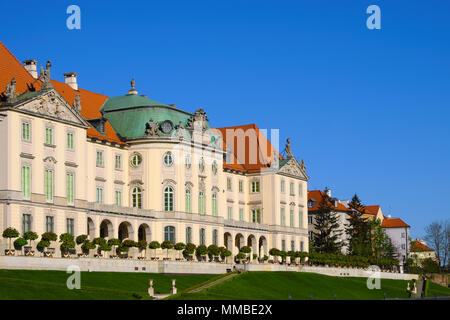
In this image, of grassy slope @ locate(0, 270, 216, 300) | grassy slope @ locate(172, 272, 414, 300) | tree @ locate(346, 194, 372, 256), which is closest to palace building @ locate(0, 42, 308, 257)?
grassy slope @ locate(0, 270, 216, 300)

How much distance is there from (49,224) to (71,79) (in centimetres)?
2351

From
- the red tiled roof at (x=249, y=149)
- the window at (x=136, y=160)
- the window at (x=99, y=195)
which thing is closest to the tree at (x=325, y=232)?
the red tiled roof at (x=249, y=149)

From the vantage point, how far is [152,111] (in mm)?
97188

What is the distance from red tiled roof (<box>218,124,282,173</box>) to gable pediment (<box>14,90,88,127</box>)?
112 ft

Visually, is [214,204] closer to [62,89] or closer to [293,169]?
[293,169]

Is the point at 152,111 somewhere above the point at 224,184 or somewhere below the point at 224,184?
above

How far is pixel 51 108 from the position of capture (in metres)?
81.2

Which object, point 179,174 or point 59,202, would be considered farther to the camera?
point 179,174

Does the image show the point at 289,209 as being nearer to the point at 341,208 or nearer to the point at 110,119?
the point at 110,119

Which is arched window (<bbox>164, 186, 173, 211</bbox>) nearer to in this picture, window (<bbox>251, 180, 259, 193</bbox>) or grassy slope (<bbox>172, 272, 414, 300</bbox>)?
grassy slope (<bbox>172, 272, 414, 300</bbox>)

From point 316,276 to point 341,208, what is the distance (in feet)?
205

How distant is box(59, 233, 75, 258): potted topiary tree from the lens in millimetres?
78688

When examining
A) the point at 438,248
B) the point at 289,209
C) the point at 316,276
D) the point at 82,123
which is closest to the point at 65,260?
the point at 82,123

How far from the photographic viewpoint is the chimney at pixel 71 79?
9881 centimetres
